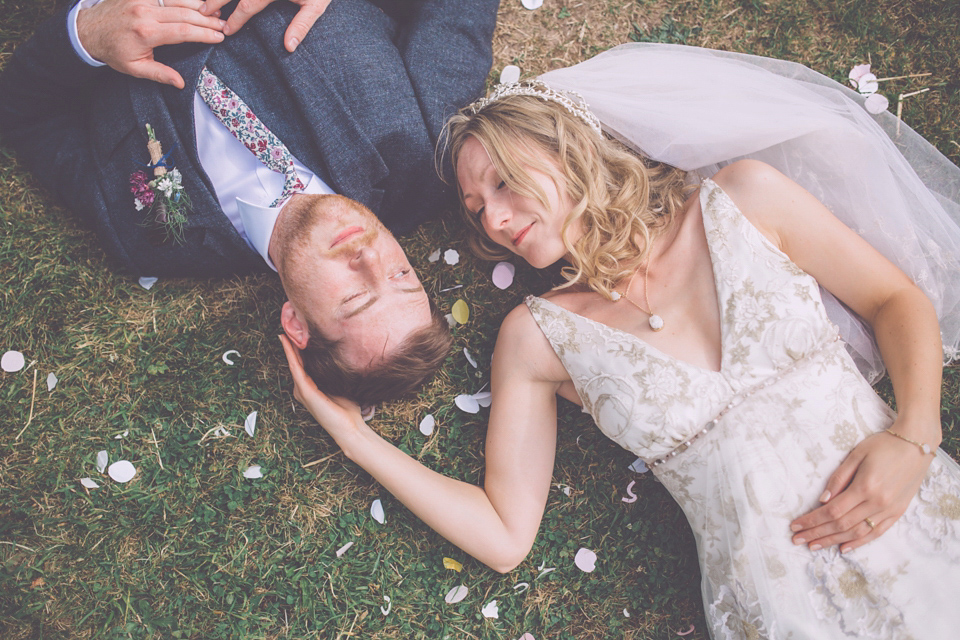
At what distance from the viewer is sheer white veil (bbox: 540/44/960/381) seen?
10.5ft

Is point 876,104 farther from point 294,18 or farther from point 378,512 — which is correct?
point 378,512

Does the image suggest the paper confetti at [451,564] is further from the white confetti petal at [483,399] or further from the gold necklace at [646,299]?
the gold necklace at [646,299]

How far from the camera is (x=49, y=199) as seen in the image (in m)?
3.93

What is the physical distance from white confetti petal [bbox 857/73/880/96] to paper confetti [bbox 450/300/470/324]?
306 centimetres

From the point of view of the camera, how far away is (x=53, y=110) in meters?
3.66

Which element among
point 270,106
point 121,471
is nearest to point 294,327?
point 270,106

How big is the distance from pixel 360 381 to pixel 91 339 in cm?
203

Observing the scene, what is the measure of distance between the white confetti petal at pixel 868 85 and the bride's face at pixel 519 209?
2.47 meters

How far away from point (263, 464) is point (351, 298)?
4.92ft

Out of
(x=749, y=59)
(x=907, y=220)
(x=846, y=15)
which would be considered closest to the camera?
(x=907, y=220)

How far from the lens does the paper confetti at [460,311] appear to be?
3.94 metres

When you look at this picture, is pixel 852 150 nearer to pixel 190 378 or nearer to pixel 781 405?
pixel 781 405

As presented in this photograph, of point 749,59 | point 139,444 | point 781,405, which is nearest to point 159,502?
point 139,444

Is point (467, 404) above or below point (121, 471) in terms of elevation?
above
